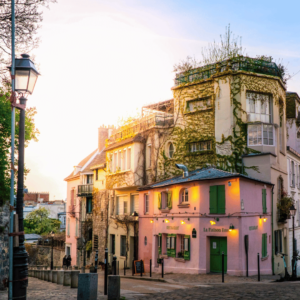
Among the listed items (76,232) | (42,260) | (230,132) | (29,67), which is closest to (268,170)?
(230,132)

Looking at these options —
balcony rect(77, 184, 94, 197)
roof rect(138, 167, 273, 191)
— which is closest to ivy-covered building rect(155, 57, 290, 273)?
roof rect(138, 167, 273, 191)

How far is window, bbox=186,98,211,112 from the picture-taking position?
27.1 meters

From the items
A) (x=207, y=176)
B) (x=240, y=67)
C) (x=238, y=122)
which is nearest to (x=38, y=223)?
(x=238, y=122)

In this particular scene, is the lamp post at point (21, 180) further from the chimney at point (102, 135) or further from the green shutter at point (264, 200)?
the chimney at point (102, 135)

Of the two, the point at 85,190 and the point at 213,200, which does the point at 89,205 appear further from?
the point at 213,200

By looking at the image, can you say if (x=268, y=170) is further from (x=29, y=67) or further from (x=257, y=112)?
(x=29, y=67)

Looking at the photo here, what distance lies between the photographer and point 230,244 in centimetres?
2095

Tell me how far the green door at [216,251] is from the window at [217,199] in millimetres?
1455

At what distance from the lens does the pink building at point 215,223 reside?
20.9m

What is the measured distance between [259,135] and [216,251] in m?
8.00

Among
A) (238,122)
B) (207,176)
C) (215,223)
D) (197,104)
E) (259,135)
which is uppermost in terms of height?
(197,104)

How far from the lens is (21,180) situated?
7332 millimetres

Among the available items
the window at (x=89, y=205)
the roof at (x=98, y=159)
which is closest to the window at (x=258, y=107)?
the roof at (x=98, y=159)

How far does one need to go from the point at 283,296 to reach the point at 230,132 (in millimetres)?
16705
